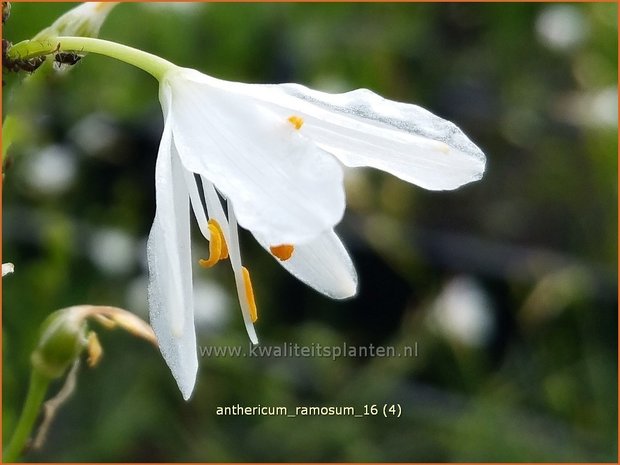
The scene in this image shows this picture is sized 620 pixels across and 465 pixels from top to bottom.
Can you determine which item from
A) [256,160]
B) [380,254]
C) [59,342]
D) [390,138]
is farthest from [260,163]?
[380,254]

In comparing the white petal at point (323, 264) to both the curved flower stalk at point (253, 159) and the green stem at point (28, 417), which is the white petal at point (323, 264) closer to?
the curved flower stalk at point (253, 159)

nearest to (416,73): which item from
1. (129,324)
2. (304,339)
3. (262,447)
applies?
(304,339)

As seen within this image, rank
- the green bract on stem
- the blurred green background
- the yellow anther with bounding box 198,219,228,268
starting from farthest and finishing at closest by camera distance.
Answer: the blurred green background, the yellow anther with bounding box 198,219,228,268, the green bract on stem

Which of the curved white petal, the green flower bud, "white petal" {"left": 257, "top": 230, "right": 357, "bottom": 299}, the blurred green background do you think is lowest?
the blurred green background

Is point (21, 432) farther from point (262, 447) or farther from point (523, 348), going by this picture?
point (523, 348)

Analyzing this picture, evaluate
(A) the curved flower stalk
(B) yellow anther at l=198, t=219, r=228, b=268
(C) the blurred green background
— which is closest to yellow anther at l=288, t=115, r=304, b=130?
(A) the curved flower stalk

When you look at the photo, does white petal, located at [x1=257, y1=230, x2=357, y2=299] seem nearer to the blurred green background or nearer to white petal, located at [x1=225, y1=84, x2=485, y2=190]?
white petal, located at [x1=225, y1=84, x2=485, y2=190]

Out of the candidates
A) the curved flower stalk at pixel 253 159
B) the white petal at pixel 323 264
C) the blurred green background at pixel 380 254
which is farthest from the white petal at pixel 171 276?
the blurred green background at pixel 380 254
